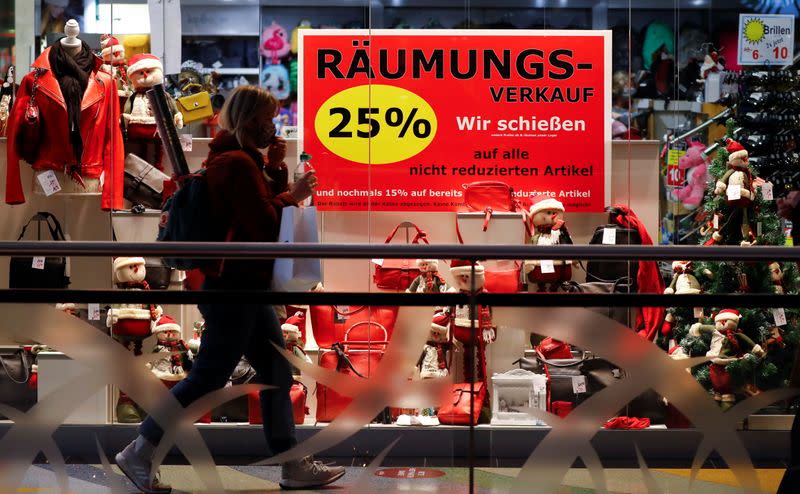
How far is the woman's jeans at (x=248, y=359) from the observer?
2656 millimetres

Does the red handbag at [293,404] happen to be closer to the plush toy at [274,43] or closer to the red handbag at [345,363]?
the red handbag at [345,363]

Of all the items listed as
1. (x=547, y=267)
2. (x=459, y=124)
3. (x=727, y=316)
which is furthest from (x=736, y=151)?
(x=727, y=316)

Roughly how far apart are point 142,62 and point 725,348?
3.50 meters

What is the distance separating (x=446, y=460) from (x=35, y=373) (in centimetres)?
112

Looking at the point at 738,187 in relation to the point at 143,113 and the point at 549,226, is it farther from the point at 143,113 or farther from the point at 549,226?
the point at 143,113

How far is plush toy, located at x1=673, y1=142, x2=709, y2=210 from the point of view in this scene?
5547mm

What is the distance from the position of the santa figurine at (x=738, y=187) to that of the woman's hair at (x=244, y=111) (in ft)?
9.78

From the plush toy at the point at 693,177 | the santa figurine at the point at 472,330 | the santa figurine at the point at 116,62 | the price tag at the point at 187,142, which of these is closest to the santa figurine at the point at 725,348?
the santa figurine at the point at 472,330

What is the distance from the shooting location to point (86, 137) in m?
5.36

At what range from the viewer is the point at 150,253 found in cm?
262

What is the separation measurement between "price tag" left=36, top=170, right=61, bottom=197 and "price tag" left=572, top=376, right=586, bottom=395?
3.45 metres

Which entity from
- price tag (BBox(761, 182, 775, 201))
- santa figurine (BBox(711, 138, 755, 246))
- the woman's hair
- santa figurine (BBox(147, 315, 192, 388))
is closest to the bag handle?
santa figurine (BBox(147, 315, 192, 388))

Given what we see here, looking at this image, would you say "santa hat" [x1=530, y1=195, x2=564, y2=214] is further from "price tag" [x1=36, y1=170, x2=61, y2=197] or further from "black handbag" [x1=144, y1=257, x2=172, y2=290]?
"price tag" [x1=36, y1=170, x2=61, y2=197]

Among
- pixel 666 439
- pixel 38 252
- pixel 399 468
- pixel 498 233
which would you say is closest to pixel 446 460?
pixel 399 468
